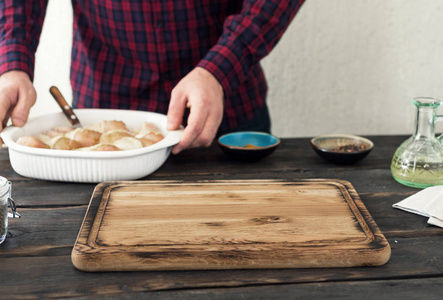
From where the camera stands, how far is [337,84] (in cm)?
263

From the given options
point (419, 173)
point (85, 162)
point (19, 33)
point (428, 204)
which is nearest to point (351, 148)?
point (419, 173)

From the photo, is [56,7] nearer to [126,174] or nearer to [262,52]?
[262,52]

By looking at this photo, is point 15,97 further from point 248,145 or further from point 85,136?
point 248,145

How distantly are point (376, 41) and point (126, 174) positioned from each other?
1.89m

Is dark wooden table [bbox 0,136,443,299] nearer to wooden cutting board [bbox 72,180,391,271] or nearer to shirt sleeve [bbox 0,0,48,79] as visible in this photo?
wooden cutting board [bbox 72,180,391,271]

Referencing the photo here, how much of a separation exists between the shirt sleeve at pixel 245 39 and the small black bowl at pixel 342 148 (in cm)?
33

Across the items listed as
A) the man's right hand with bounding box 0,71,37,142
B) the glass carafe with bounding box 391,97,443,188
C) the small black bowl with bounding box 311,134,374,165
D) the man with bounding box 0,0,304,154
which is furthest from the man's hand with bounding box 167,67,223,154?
the glass carafe with bounding box 391,97,443,188

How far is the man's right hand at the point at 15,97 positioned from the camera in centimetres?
128

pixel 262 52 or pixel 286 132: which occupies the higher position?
pixel 262 52

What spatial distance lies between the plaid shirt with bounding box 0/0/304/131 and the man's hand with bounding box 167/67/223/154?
0.33ft

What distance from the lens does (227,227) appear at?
859 mm

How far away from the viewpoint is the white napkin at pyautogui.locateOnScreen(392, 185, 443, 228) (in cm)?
93

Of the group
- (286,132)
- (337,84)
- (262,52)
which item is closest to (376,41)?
(337,84)

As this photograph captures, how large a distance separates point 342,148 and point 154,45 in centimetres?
70
